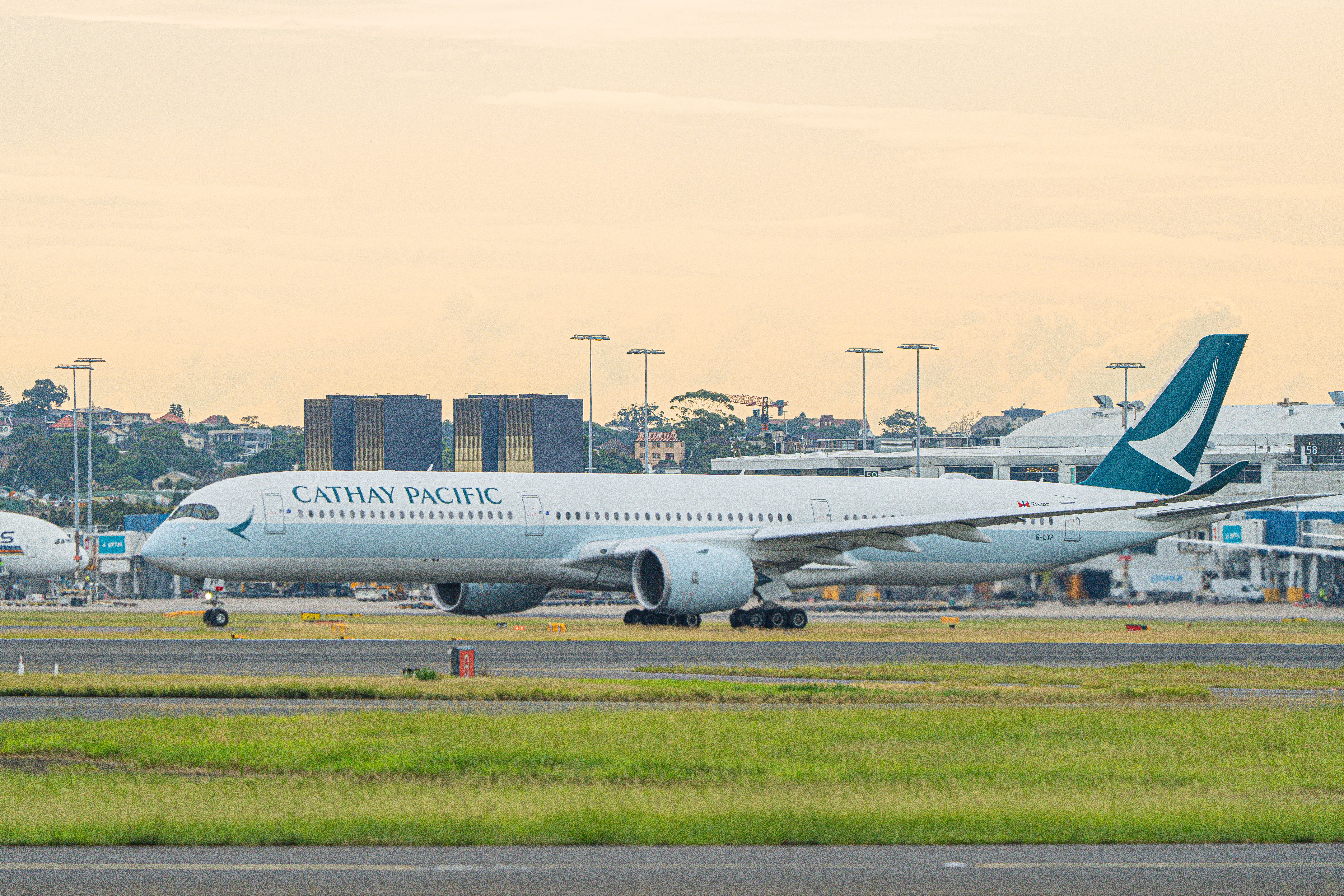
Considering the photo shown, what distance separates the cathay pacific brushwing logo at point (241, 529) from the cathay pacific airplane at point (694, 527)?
4cm

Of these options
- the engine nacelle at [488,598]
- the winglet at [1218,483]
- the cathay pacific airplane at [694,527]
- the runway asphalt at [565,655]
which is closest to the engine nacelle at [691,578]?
the cathay pacific airplane at [694,527]

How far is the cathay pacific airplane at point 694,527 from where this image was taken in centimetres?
4478

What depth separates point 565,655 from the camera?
35.9 metres

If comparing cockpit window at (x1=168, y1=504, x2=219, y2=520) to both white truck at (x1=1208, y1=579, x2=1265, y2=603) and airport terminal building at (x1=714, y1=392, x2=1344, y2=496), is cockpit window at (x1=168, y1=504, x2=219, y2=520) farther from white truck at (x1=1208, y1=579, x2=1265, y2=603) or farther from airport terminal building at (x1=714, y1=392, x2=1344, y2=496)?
airport terminal building at (x1=714, y1=392, x2=1344, y2=496)

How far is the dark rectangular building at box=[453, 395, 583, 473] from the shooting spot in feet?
495

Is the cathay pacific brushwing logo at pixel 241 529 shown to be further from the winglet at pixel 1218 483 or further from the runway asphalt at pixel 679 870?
the runway asphalt at pixel 679 870

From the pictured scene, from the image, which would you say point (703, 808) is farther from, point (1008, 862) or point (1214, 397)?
point (1214, 397)

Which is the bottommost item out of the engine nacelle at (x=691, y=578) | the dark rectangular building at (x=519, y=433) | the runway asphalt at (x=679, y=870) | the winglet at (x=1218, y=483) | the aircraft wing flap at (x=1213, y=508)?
the runway asphalt at (x=679, y=870)

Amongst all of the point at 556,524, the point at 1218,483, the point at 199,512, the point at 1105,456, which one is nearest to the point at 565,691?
the point at 556,524

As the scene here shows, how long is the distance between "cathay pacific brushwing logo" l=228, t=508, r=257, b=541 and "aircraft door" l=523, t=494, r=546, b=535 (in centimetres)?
740

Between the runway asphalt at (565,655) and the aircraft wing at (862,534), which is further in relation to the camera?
the aircraft wing at (862,534)

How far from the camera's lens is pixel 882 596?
6625 centimetres

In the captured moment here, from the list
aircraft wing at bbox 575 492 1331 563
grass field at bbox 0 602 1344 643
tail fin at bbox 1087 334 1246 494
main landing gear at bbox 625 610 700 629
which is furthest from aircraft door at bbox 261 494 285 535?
tail fin at bbox 1087 334 1246 494

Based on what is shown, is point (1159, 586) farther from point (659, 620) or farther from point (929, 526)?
point (659, 620)
